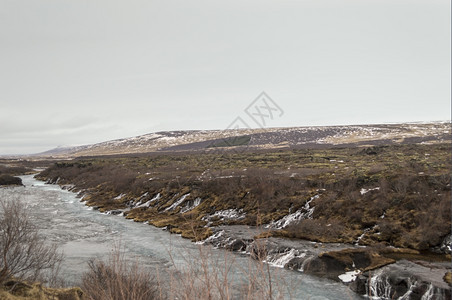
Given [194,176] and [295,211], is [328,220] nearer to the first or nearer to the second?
[295,211]

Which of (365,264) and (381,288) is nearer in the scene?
(381,288)

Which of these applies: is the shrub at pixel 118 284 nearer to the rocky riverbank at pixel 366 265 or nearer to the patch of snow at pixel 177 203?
the rocky riverbank at pixel 366 265

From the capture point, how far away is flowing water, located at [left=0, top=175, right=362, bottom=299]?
1605cm

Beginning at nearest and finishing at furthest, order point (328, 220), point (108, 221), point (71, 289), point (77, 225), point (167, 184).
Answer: point (71, 289), point (328, 220), point (77, 225), point (108, 221), point (167, 184)

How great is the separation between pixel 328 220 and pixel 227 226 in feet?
28.7

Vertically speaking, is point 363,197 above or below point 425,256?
above

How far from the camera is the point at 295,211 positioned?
28.3 m

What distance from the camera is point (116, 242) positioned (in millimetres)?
24812

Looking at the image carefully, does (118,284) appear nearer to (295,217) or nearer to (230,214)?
(295,217)

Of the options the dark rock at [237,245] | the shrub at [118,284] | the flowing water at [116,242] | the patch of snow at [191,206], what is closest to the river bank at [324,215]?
the dark rock at [237,245]

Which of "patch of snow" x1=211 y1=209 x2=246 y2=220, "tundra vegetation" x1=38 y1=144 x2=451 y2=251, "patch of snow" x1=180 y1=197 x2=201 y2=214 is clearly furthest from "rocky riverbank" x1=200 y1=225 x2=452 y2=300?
"patch of snow" x1=180 y1=197 x2=201 y2=214

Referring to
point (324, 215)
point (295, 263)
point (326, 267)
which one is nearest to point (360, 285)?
point (326, 267)

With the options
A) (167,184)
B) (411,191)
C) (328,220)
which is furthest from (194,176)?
(411,191)

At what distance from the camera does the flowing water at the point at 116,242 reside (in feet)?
52.6
